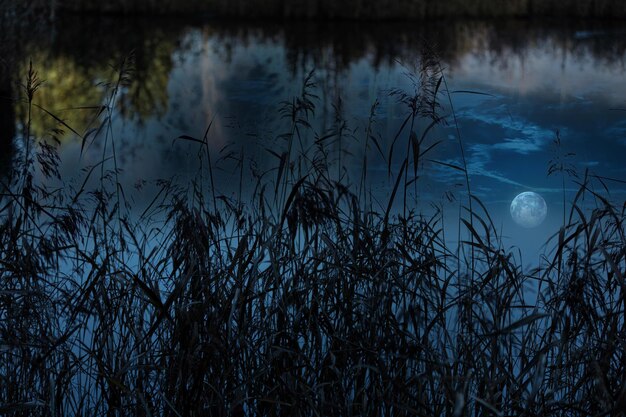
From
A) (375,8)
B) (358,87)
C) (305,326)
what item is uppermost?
(375,8)

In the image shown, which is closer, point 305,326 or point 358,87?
point 305,326

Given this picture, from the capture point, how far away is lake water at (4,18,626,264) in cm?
484

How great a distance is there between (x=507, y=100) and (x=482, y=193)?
1.91 m

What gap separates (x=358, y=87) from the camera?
5.65 metres

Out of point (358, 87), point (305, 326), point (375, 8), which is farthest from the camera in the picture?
point (375, 8)

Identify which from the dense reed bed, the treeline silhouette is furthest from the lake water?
the dense reed bed

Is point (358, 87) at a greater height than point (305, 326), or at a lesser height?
greater

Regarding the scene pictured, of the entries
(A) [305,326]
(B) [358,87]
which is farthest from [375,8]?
(A) [305,326]

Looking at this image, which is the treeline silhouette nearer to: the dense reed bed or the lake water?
the lake water

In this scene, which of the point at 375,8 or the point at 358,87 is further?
the point at 375,8

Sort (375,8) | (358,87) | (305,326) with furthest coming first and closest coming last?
(375,8) → (358,87) → (305,326)

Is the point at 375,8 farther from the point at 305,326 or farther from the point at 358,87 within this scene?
the point at 305,326

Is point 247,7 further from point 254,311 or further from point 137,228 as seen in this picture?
point 254,311

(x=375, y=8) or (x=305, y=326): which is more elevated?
(x=375, y=8)
